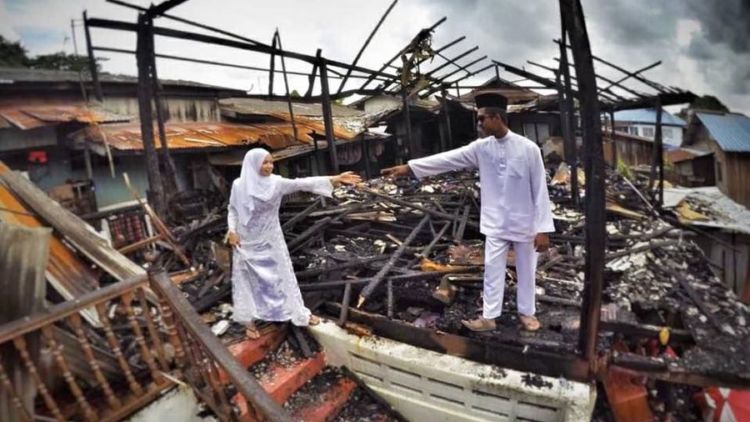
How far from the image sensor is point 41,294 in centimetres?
258

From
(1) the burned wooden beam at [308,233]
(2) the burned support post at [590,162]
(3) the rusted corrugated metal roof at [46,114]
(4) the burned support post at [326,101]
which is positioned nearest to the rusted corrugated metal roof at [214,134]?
(3) the rusted corrugated metal roof at [46,114]

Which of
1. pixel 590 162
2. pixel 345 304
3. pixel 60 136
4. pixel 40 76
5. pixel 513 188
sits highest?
pixel 40 76

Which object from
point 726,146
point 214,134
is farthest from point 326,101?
point 726,146

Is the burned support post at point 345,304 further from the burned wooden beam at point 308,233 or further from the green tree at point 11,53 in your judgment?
the green tree at point 11,53

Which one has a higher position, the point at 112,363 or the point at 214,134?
the point at 214,134

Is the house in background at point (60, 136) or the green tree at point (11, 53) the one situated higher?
the green tree at point (11, 53)

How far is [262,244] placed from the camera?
13.4ft

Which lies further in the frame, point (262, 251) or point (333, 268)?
point (333, 268)

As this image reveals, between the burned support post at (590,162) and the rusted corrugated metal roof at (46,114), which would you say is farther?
the rusted corrugated metal roof at (46,114)

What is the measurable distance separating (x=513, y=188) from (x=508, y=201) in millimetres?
121

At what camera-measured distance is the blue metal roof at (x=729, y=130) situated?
2044cm

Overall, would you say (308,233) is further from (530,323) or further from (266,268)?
(530,323)

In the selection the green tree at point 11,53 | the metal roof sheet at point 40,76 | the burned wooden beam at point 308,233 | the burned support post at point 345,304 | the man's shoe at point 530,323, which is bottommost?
the man's shoe at point 530,323

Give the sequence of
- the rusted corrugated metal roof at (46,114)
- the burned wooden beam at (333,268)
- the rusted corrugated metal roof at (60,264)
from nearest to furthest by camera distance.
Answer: the rusted corrugated metal roof at (60,264) → the burned wooden beam at (333,268) → the rusted corrugated metal roof at (46,114)
